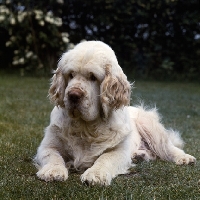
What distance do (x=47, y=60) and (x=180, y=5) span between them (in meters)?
4.80

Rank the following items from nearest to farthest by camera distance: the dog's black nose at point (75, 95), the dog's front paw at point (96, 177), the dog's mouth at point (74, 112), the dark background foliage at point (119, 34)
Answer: the dog's front paw at point (96, 177) < the dog's black nose at point (75, 95) < the dog's mouth at point (74, 112) < the dark background foliage at point (119, 34)

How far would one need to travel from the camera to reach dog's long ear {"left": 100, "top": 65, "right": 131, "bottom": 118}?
11.0ft

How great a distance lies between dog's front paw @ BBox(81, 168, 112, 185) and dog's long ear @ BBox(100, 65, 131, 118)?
1.75ft

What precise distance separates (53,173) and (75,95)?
58 centimetres

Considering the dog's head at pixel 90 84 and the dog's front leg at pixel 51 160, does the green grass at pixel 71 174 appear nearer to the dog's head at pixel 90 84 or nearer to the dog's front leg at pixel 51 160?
the dog's front leg at pixel 51 160

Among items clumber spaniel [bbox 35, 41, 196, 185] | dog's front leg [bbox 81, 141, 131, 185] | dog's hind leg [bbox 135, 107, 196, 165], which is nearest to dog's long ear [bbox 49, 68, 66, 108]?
clumber spaniel [bbox 35, 41, 196, 185]

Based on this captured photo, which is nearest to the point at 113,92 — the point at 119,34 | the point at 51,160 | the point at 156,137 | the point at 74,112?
the point at 74,112

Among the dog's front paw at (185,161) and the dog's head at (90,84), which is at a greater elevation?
the dog's head at (90,84)

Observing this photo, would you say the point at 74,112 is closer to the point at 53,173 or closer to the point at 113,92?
the point at 113,92

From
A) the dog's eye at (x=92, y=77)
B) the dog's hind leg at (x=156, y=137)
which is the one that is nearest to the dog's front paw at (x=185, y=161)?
the dog's hind leg at (x=156, y=137)

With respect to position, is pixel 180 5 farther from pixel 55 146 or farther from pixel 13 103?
pixel 55 146

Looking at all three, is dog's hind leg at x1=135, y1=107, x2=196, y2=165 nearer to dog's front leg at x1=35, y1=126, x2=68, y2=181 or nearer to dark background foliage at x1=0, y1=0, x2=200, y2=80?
Answer: dog's front leg at x1=35, y1=126, x2=68, y2=181

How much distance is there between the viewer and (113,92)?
342cm

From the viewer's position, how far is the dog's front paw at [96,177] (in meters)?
2.95
